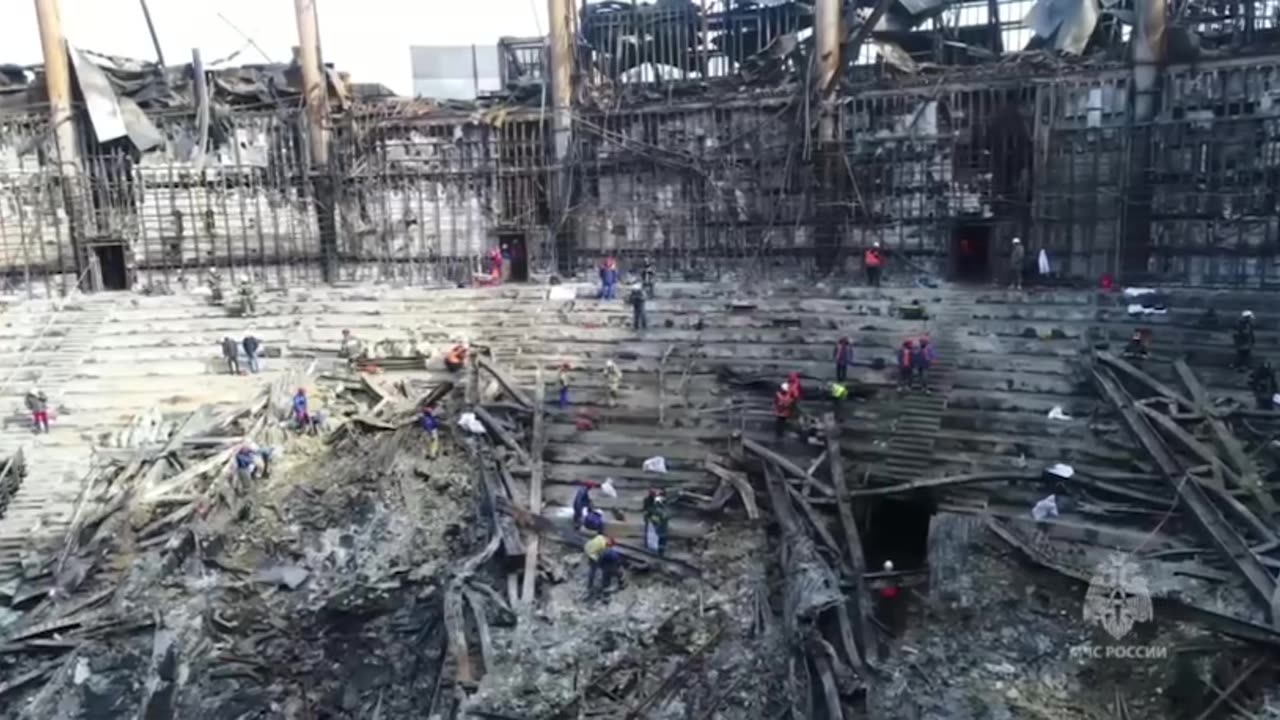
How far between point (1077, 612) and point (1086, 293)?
9.95 m

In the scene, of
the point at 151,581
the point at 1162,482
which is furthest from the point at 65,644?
the point at 1162,482

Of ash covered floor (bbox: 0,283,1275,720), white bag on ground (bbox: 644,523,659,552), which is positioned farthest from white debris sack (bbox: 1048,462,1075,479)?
white bag on ground (bbox: 644,523,659,552)

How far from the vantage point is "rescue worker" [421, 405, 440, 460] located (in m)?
16.5

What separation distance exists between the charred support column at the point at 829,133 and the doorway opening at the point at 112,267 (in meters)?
18.5

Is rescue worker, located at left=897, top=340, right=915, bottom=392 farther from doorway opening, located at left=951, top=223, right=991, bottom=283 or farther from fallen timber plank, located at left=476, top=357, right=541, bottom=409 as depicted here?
fallen timber plank, located at left=476, top=357, right=541, bottom=409

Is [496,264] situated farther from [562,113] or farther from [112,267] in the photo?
[112,267]

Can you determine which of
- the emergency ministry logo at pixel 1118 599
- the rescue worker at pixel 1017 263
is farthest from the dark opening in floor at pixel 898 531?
the rescue worker at pixel 1017 263

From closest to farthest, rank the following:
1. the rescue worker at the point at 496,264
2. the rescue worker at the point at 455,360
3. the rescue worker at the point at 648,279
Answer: the rescue worker at the point at 455,360 < the rescue worker at the point at 648,279 < the rescue worker at the point at 496,264

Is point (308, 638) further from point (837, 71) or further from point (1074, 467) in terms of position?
point (837, 71)

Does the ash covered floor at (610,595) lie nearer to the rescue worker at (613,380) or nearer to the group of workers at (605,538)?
the group of workers at (605,538)

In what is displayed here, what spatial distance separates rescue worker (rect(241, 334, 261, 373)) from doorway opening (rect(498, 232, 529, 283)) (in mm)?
7707

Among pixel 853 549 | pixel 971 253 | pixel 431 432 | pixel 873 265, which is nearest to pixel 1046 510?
pixel 853 549

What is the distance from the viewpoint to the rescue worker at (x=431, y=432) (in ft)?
54.2

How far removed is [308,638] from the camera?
1340 cm
